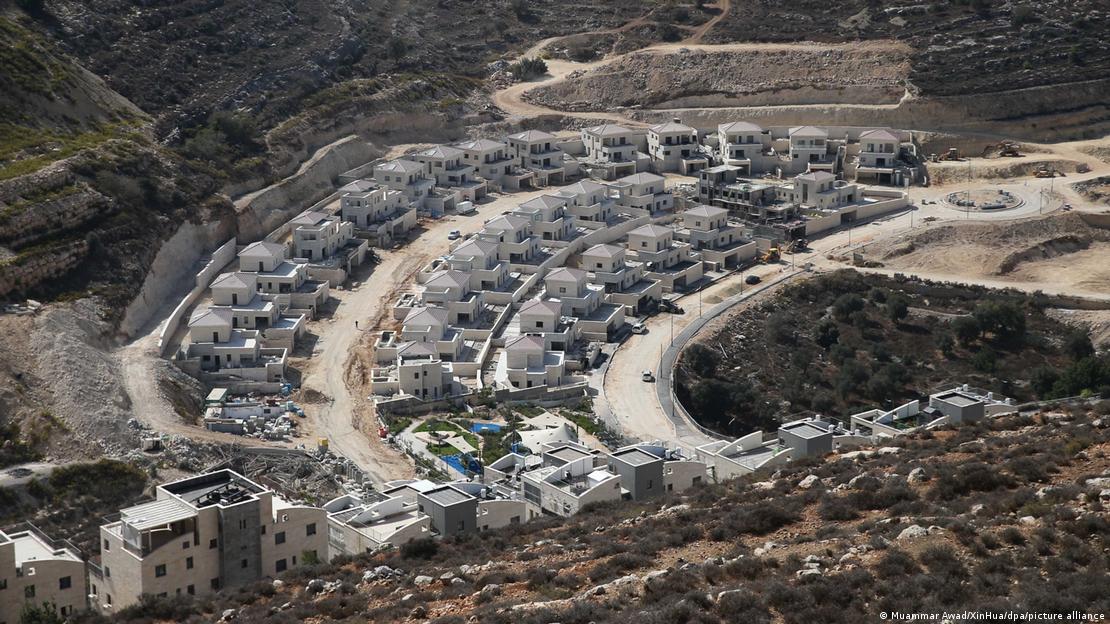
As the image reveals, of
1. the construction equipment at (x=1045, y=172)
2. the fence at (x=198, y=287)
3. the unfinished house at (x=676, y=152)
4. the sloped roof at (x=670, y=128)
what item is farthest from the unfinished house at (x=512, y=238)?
the construction equipment at (x=1045, y=172)

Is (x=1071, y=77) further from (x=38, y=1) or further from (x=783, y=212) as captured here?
(x=38, y=1)

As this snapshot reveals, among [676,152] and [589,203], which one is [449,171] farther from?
[676,152]

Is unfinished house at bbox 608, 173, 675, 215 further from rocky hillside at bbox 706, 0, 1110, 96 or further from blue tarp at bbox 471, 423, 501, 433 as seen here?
blue tarp at bbox 471, 423, 501, 433

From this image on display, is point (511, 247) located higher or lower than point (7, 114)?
lower

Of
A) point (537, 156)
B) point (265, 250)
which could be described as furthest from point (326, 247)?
point (537, 156)

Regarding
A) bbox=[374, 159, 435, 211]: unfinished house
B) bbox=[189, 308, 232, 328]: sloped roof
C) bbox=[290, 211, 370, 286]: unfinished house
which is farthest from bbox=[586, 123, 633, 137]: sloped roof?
bbox=[189, 308, 232, 328]: sloped roof

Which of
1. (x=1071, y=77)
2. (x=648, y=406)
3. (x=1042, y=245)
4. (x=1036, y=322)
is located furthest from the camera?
(x=1071, y=77)

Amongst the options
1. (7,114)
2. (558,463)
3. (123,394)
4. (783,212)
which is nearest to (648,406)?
(558,463)

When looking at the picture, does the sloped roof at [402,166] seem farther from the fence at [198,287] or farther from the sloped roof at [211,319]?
the sloped roof at [211,319]
